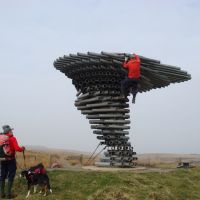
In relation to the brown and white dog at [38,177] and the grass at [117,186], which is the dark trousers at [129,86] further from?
the brown and white dog at [38,177]

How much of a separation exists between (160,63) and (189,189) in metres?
5.46

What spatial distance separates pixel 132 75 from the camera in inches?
617

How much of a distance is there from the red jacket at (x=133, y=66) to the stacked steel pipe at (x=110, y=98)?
3.99 feet

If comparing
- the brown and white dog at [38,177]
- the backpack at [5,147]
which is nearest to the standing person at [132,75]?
the brown and white dog at [38,177]

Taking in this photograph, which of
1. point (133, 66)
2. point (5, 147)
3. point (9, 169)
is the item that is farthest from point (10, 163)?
point (133, 66)

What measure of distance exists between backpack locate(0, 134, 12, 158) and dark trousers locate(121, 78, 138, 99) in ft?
20.9

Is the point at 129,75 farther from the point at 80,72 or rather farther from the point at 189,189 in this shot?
the point at 189,189

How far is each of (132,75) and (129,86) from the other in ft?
2.65

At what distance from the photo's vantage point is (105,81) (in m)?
17.5

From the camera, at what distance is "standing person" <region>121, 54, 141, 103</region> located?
15.4m

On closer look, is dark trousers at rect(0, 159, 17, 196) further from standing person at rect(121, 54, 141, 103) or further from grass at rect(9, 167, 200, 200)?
standing person at rect(121, 54, 141, 103)

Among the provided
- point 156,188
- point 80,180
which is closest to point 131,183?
point 156,188

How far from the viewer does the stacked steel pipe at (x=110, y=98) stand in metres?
17.1

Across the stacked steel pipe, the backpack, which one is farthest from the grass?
the stacked steel pipe
